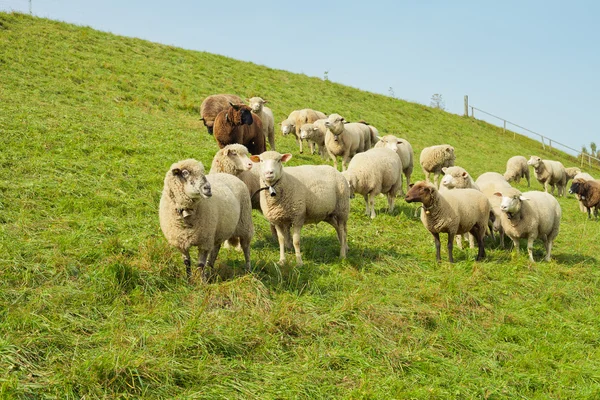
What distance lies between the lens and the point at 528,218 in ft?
34.7

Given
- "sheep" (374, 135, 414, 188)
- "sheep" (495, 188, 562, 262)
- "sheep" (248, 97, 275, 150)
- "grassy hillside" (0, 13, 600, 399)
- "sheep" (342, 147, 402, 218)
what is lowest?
"grassy hillside" (0, 13, 600, 399)

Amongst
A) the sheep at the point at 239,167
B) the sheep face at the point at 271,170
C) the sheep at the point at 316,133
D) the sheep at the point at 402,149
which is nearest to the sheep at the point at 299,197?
the sheep face at the point at 271,170

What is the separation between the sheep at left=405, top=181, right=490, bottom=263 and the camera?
372 inches

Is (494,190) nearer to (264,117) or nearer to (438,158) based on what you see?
(438,158)

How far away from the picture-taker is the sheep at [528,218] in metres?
10.4

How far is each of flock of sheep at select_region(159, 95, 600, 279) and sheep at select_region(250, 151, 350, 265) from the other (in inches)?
0.6

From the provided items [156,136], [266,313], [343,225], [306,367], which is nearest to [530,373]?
[306,367]

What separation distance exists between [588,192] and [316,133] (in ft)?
31.3

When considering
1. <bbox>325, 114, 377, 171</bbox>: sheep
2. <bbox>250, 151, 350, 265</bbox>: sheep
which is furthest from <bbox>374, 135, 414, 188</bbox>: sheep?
<bbox>250, 151, 350, 265</bbox>: sheep

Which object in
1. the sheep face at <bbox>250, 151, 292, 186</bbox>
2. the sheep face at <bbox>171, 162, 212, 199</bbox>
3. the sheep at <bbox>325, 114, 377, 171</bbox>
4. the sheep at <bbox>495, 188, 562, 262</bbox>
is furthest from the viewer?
the sheep at <bbox>325, 114, 377, 171</bbox>

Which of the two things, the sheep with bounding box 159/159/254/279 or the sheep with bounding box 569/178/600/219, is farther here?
the sheep with bounding box 569/178/600/219

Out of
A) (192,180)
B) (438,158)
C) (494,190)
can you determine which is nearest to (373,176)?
(494,190)

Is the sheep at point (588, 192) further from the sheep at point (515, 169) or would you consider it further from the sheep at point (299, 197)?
the sheep at point (299, 197)

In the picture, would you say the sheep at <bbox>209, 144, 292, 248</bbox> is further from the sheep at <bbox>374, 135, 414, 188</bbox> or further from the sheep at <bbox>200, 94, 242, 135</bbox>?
the sheep at <bbox>374, 135, 414, 188</bbox>
